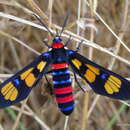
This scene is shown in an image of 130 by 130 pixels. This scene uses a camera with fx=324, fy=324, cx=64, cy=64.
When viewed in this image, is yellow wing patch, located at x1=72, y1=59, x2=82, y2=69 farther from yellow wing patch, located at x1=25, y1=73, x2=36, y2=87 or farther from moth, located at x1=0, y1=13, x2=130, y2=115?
yellow wing patch, located at x1=25, y1=73, x2=36, y2=87

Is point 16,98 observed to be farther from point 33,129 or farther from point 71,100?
point 33,129

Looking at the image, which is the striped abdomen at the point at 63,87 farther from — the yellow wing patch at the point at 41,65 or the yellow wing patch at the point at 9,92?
the yellow wing patch at the point at 9,92

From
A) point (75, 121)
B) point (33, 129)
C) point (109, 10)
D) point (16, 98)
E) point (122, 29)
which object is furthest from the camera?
point (33, 129)

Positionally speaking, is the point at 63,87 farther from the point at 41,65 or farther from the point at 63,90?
the point at 41,65

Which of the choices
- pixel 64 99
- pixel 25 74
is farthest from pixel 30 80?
pixel 64 99

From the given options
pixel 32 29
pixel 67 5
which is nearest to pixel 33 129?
pixel 32 29

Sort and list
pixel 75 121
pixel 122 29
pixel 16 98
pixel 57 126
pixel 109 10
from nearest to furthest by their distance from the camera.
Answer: pixel 16 98 → pixel 122 29 → pixel 75 121 → pixel 109 10 → pixel 57 126
